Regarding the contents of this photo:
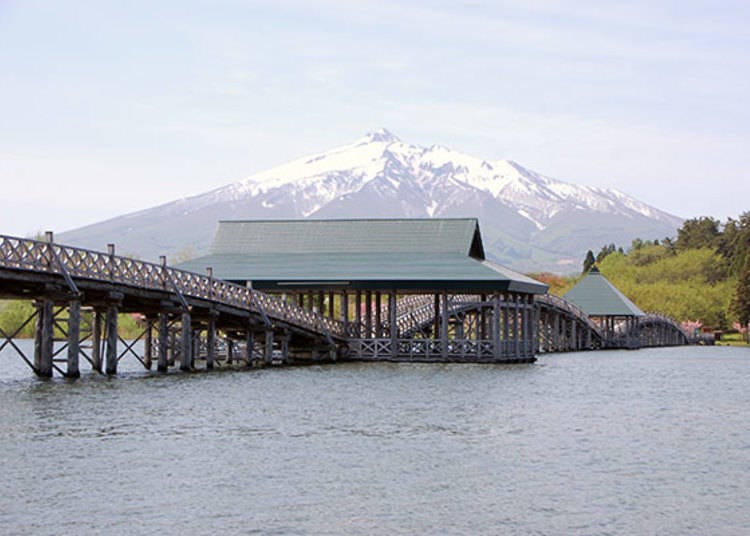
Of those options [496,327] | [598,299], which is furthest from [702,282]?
[496,327]

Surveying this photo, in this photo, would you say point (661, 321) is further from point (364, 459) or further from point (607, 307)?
point (364, 459)

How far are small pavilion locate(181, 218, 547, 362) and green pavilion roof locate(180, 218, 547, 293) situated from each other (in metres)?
0.05

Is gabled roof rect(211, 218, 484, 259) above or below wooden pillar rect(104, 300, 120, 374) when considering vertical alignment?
above

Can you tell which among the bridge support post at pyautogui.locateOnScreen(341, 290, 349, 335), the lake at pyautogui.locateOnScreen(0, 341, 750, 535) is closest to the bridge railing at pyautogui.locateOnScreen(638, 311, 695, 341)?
the bridge support post at pyautogui.locateOnScreen(341, 290, 349, 335)

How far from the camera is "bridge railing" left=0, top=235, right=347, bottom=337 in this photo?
48.0 meters

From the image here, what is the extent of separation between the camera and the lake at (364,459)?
24672mm

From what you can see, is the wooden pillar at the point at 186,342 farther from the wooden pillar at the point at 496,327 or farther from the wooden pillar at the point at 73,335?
the wooden pillar at the point at 496,327

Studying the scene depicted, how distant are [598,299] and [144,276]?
67.1 m

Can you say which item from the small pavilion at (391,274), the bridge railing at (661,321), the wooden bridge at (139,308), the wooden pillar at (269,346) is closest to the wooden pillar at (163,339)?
the wooden bridge at (139,308)

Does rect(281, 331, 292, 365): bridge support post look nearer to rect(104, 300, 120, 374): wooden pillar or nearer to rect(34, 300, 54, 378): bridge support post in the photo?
rect(104, 300, 120, 374): wooden pillar

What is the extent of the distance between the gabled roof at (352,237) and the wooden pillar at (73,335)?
991 inches

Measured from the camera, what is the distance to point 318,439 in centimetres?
3500

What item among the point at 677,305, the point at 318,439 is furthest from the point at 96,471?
the point at 677,305

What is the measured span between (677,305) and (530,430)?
12670cm
